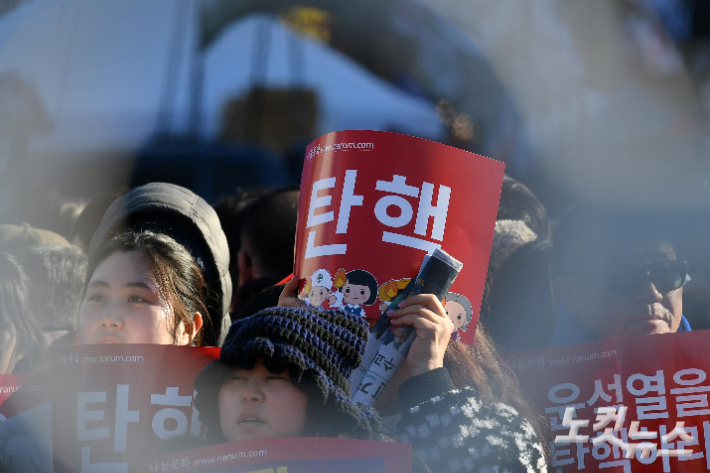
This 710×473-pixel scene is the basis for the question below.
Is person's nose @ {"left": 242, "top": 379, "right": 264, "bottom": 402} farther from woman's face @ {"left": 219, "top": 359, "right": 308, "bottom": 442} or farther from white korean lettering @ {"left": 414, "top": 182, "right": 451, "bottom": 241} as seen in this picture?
white korean lettering @ {"left": 414, "top": 182, "right": 451, "bottom": 241}

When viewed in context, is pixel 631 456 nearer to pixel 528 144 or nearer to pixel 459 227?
pixel 459 227

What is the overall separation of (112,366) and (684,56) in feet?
4.60

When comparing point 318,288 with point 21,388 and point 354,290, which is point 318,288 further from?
point 21,388

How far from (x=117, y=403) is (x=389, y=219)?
0.62 metres

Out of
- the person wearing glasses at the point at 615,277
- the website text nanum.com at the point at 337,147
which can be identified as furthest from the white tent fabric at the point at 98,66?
the person wearing glasses at the point at 615,277

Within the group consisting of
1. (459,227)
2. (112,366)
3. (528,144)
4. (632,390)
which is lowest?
(112,366)

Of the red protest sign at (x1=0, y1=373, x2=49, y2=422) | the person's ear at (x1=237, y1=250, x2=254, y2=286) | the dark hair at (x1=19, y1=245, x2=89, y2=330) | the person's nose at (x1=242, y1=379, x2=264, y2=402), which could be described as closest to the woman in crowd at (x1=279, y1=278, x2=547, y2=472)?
the person's nose at (x1=242, y1=379, x2=264, y2=402)

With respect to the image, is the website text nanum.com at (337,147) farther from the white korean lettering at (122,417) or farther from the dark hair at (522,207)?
the dark hair at (522,207)

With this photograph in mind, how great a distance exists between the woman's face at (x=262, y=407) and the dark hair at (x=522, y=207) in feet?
4.65

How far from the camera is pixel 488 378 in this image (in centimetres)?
164

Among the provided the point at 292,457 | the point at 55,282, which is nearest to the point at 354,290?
the point at 292,457

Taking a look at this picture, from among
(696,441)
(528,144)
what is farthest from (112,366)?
(696,441)

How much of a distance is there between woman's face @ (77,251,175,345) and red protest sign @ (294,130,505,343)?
13.8 inches

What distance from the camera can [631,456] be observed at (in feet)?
5.10
